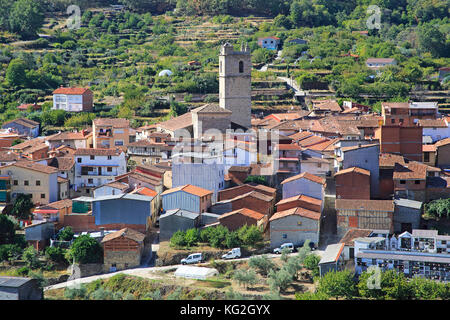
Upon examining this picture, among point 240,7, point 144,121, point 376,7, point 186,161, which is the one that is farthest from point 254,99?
point 376,7

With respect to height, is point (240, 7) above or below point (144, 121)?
above

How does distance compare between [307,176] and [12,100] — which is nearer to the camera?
[307,176]

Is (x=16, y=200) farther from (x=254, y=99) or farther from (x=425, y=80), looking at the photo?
(x=425, y=80)

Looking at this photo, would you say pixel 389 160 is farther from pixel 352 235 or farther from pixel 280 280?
pixel 280 280

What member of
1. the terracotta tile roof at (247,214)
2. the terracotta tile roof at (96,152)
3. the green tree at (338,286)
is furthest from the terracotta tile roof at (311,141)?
the green tree at (338,286)

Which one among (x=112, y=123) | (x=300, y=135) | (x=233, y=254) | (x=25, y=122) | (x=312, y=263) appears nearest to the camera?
(x=312, y=263)

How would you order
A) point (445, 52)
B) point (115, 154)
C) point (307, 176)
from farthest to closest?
1. point (445, 52)
2. point (115, 154)
3. point (307, 176)

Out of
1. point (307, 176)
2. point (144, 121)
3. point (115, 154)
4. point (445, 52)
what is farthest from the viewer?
point (445, 52)

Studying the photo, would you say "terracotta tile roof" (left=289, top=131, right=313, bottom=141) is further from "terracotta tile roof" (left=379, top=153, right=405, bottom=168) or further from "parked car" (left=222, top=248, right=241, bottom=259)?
"parked car" (left=222, top=248, right=241, bottom=259)

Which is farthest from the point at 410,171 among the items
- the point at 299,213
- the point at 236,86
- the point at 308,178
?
the point at 236,86
